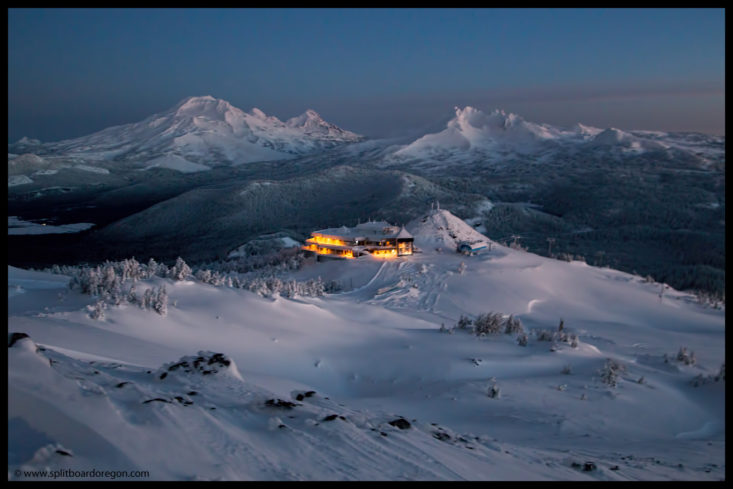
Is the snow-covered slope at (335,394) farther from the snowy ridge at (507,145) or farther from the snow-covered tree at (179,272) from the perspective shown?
the snowy ridge at (507,145)

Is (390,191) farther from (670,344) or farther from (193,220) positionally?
(670,344)

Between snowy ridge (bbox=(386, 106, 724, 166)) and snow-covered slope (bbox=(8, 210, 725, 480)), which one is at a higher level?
snowy ridge (bbox=(386, 106, 724, 166))

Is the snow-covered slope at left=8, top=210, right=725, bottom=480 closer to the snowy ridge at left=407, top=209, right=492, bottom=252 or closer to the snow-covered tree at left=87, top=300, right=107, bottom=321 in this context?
the snow-covered tree at left=87, top=300, right=107, bottom=321

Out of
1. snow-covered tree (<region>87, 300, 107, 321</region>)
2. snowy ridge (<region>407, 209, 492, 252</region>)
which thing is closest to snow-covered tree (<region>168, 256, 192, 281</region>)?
snow-covered tree (<region>87, 300, 107, 321</region>)

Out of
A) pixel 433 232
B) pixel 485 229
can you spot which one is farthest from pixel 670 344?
pixel 485 229

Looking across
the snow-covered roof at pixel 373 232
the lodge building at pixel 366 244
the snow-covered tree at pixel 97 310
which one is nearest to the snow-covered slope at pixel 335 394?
the snow-covered tree at pixel 97 310
